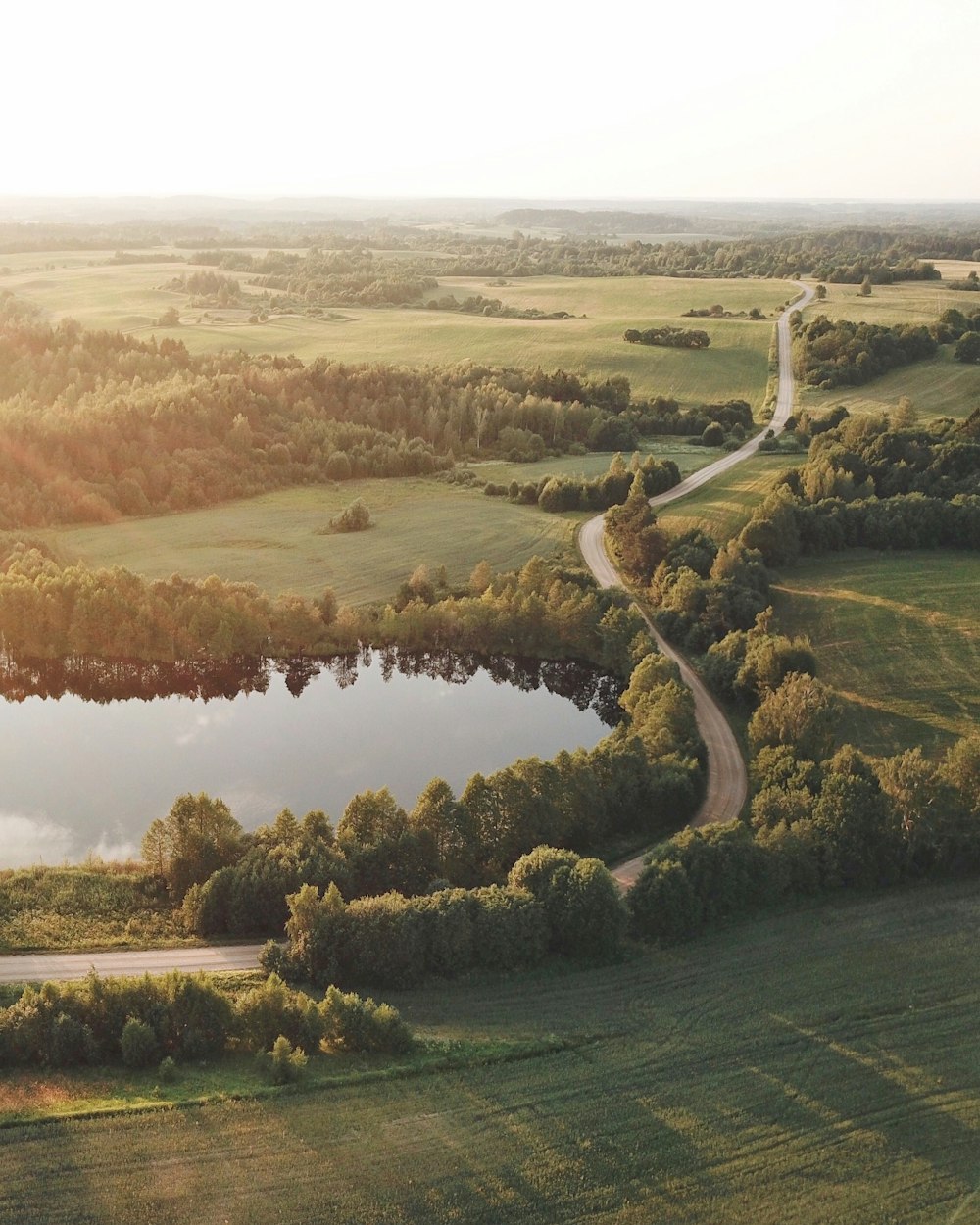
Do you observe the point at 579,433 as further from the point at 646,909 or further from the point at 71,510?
the point at 646,909

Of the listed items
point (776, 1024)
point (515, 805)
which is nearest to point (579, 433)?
point (515, 805)

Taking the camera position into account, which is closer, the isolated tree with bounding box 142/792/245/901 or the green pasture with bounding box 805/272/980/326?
the isolated tree with bounding box 142/792/245/901

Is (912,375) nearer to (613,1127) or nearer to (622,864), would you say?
(622,864)

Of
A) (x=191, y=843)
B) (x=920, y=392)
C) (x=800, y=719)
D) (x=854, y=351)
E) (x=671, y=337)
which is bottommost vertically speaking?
(x=191, y=843)

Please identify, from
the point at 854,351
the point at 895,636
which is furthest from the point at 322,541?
the point at 854,351

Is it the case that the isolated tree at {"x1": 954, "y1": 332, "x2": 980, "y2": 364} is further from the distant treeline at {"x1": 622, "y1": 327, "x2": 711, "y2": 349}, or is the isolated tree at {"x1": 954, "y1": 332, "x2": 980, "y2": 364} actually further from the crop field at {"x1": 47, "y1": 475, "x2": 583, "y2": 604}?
the crop field at {"x1": 47, "y1": 475, "x2": 583, "y2": 604}

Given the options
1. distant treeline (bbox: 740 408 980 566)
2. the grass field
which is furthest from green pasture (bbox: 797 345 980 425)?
the grass field
